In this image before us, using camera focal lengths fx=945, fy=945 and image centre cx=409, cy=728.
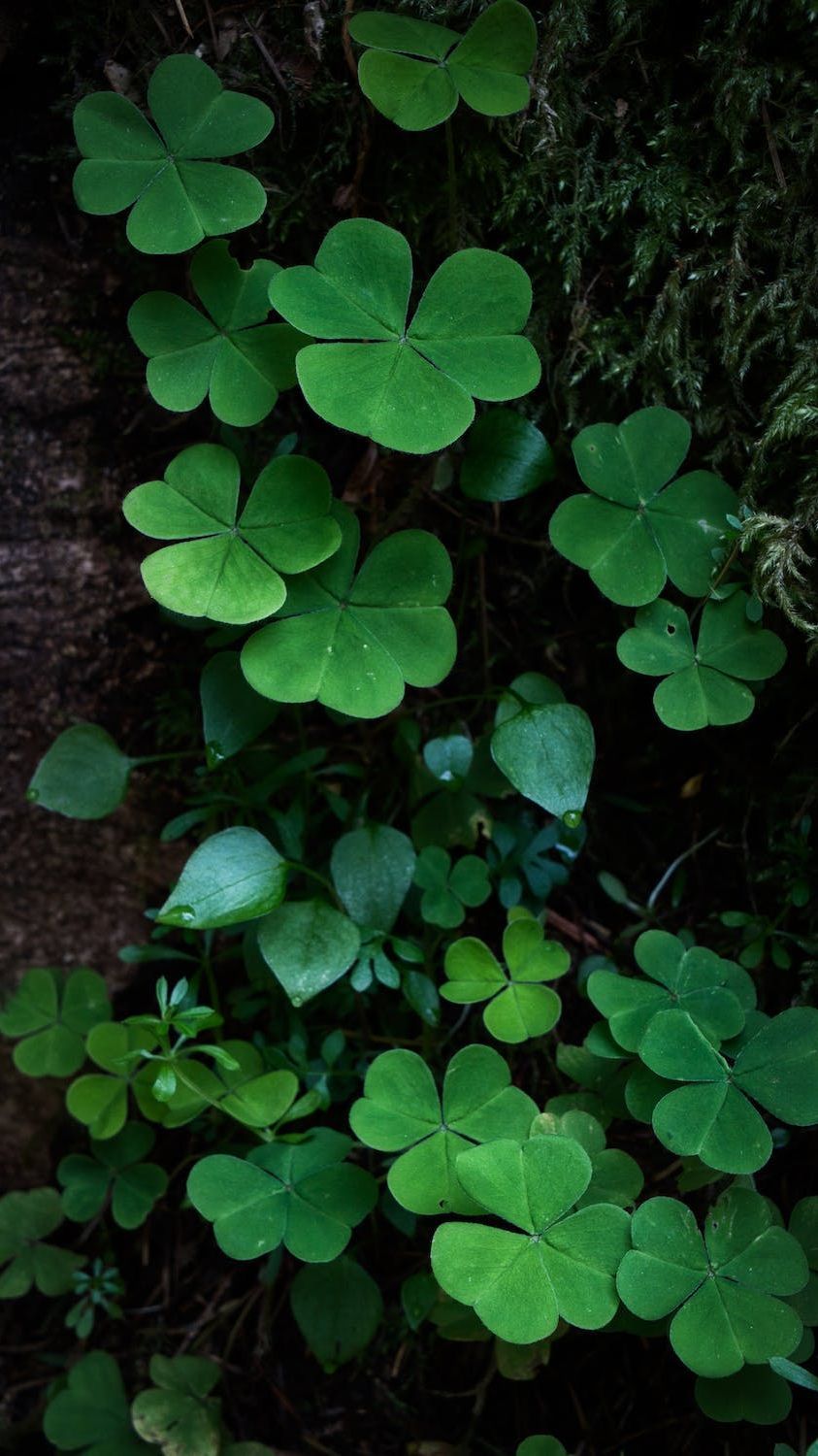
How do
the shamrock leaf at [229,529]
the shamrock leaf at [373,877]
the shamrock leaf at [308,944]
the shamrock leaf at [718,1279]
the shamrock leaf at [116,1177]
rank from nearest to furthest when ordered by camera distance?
the shamrock leaf at [718,1279]
the shamrock leaf at [229,529]
the shamrock leaf at [308,944]
the shamrock leaf at [373,877]
the shamrock leaf at [116,1177]

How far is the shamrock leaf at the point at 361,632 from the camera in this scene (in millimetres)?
1306

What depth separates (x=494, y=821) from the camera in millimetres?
1583

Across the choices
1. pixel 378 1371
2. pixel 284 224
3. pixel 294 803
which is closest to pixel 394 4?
pixel 284 224

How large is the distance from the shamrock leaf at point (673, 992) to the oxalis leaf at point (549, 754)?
262mm

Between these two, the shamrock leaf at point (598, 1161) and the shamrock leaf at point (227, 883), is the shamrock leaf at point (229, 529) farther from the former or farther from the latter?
the shamrock leaf at point (598, 1161)

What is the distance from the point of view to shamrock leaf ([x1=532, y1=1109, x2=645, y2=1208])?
1312 millimetres

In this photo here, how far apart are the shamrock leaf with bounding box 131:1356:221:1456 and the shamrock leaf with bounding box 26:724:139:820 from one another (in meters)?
0.95

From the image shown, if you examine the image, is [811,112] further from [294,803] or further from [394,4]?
[294,803]

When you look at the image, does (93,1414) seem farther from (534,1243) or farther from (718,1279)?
(718,1279)

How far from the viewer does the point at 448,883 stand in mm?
1529

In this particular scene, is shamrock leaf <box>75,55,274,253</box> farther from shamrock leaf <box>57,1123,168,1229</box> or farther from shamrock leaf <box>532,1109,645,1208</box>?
shamrock leaf <box>57,1123,168,1229</box>

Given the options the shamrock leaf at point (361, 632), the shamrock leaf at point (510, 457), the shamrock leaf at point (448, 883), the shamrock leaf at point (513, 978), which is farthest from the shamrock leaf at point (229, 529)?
the shamrock leaf at point (513, 978)

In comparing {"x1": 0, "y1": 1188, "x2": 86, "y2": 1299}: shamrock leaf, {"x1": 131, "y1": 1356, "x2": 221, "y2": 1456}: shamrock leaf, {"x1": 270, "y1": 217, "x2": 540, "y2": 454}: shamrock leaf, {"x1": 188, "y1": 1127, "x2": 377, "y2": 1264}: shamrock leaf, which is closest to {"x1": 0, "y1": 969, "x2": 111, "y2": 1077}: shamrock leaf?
{"x1": 0, "y1": 1188, "x2": 86, "y2": 1299}: shamrock leaf

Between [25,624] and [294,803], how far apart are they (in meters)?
0.56
